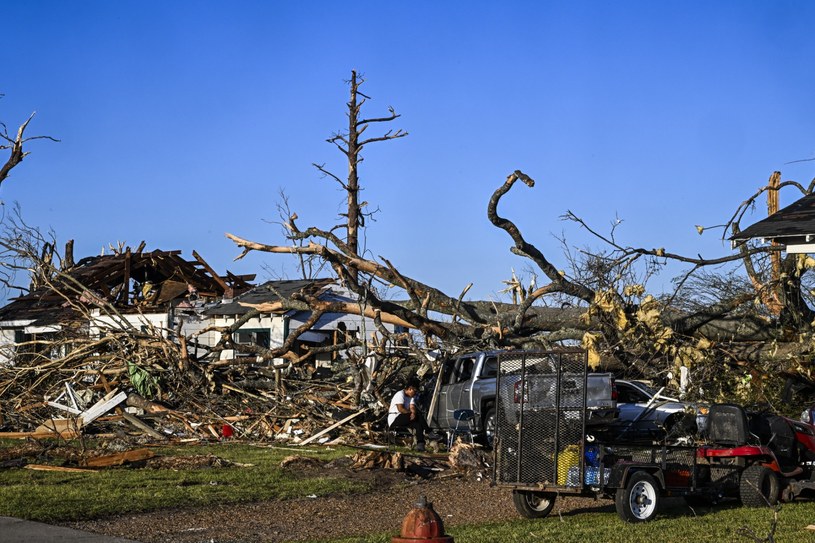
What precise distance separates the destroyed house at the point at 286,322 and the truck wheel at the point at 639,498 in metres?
13.3

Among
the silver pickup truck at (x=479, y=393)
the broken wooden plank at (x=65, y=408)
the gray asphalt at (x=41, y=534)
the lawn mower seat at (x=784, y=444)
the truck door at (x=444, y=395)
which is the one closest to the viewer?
the gray asphalt at (x=41, y=534)

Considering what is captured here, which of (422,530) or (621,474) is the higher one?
(621,474)

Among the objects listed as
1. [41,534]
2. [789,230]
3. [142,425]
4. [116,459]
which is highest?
[789,230]

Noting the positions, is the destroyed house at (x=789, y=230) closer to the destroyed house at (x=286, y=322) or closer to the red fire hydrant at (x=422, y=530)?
the red fire hydrant at (x=422, y=530)

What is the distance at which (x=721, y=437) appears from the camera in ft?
41.7

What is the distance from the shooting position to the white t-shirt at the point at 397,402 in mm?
18062

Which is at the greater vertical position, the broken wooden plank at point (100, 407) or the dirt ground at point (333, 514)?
the broken wooden plank at point (100, 407)

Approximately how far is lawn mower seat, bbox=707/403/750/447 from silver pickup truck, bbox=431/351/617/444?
6.17ft

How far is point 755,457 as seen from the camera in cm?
1236

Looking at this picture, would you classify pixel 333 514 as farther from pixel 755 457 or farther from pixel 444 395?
pixel 444 395

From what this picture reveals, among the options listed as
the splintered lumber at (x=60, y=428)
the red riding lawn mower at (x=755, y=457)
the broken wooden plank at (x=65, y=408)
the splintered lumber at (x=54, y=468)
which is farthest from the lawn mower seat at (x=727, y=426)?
the broken wooden plank at (x=65, y=408)

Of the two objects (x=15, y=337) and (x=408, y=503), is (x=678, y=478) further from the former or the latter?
(x=15, y=337)

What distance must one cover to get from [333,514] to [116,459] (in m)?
4.99

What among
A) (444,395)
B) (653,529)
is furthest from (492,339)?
(653,529)
